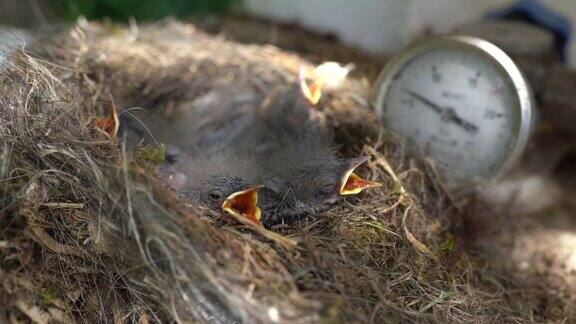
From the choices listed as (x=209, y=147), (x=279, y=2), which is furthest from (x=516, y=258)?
(x=279, y=2)

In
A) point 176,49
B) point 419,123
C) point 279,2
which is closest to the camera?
point 419,123

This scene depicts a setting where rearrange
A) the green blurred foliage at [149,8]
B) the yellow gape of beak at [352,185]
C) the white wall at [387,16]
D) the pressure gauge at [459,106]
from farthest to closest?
the green blurred foliage at [149,8] → the white wall at [387,16] → the pressure gauge at [459,106] → the yellow gape of beak at [352,185]

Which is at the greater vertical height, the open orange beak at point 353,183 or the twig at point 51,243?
the open orange beak at point 353,183

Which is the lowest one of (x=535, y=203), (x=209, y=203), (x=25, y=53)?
(x=535, y=203)

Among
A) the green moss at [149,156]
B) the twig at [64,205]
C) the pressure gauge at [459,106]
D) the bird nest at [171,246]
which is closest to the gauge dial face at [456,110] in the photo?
the pressure gauge at [459,106]

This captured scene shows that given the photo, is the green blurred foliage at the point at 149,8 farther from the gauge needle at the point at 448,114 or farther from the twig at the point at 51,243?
the twig at the point at 51,243

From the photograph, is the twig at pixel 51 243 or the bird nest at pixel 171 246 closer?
the bird nest at pixel 171 246

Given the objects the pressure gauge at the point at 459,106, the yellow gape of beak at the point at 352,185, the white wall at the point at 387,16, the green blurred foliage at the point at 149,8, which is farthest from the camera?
the green blurred foliage at the point at 149,8

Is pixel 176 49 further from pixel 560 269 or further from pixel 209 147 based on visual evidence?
pixel 560 269
